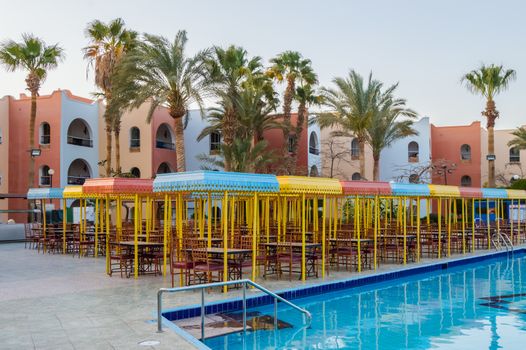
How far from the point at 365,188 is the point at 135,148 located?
86.2 feet

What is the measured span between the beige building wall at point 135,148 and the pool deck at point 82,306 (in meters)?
21.8

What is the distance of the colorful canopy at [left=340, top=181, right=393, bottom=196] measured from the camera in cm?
1540

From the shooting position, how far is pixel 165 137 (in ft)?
140

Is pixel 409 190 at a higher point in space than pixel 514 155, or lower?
lower

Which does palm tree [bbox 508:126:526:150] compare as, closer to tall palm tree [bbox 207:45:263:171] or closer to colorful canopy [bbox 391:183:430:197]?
tall palm tree [bbox 207:45:263:171]

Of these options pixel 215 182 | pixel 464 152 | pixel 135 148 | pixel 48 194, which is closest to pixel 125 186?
pixel 215 182

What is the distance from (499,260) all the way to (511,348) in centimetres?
1362

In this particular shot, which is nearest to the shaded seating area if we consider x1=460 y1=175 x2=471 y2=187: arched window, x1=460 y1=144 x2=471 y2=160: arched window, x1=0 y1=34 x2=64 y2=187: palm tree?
x1=0 y1=34 x2=64 y2=187: palm tree

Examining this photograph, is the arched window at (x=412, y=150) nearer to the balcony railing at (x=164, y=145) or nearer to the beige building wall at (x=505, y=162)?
the beige building wall at (x=505, y=162)

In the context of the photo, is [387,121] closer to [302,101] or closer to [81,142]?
[302,101]

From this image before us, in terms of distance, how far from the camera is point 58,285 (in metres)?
13.1

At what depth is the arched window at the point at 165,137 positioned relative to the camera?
41.6 m

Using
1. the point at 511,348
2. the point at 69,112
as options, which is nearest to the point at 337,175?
the point at 69,112

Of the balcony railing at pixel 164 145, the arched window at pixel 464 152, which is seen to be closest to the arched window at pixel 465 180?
the arched window at pixel 464 152
